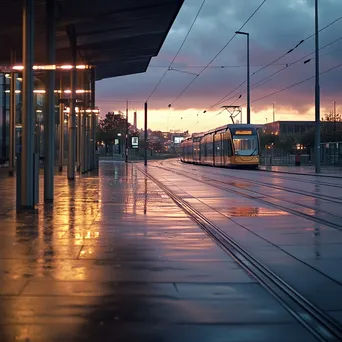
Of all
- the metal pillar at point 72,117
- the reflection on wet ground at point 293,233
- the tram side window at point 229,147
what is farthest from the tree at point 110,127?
the reflection on wet ground at point 293,233

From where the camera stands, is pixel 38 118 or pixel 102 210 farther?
pixel 38 118

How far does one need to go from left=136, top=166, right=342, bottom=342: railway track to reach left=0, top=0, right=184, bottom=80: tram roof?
42.5 feet

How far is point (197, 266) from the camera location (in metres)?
8.06

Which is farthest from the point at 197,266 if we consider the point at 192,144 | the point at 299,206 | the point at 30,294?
the point at 192,144

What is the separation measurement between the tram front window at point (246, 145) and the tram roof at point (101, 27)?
38.9 ft

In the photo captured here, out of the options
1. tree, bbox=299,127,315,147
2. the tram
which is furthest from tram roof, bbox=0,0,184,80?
tree, bbox=299,127,315,147

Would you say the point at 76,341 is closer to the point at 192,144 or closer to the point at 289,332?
the point at 289,332

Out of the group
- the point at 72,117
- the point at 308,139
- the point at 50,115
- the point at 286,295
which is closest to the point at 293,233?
the point at 286,295

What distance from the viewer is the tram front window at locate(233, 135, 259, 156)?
47.7m

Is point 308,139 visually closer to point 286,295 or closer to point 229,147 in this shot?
point 229,147

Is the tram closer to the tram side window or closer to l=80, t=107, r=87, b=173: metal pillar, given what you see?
the tram side window

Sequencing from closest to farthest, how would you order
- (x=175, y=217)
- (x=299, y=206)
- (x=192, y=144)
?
(x=175, y=217), (x=299, y=206), (x=192, y=144)

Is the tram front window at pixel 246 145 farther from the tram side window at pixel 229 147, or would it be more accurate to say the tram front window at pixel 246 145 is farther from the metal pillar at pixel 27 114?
the metal pillar at pixel 27 114

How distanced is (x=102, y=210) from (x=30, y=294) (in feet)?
28.6
